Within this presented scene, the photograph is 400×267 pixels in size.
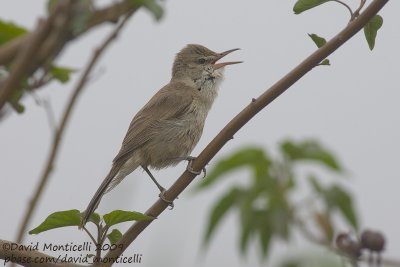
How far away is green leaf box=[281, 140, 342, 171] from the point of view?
233cm

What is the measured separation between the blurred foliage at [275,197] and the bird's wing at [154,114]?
2.81 metres

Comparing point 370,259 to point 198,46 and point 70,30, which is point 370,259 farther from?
point 198,46

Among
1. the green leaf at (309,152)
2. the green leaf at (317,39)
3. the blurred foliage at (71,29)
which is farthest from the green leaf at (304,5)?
the blurred foliage at (71,29)

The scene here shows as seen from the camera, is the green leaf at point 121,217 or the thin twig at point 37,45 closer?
the thin twig at point 37,45

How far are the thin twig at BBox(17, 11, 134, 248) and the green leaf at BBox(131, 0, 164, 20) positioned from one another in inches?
1.0

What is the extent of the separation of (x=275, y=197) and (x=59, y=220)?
0.77m

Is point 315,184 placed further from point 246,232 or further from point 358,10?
point 358,10

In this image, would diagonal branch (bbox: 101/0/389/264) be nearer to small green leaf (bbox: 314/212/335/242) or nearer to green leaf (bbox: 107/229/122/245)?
green leaf (bbox: 107/229/122/245)

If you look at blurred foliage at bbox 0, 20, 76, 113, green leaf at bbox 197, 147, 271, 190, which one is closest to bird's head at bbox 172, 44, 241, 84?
green leaf at bbox 197, 147, 271, 190

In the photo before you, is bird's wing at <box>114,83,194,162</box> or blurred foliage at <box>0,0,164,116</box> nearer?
blurred foliage at <box>0,0,164,116</box>

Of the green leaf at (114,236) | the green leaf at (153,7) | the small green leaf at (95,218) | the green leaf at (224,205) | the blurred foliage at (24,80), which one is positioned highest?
the blurred foliage at (24,80)

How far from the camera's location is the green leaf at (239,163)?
2.36m

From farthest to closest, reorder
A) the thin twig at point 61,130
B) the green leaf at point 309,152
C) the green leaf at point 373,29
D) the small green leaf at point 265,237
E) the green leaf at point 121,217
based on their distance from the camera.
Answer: the green leaf at point 309,152 → the green leaf at point 373,29 → the green leaf at point 121,217 → the small green leaf at point 265,237 → the thin twig at point 61,130

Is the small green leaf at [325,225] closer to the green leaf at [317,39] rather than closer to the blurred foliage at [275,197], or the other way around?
the blurred foliage at [275,197]
